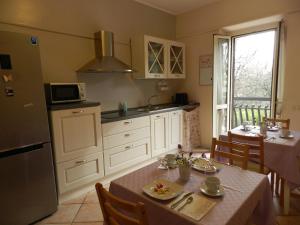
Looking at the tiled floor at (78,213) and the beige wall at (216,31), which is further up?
the beige wall at (216,31)

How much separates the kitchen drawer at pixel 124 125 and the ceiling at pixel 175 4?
6.82ft

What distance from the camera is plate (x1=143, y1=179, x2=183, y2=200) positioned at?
3.63 ft

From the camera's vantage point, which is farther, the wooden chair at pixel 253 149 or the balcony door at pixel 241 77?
A: the balcony door at pixel 241 77

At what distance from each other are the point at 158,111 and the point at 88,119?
48.3 inches

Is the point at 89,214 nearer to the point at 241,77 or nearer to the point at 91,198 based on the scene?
the point at 91,198

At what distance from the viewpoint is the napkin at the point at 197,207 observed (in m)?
0.96

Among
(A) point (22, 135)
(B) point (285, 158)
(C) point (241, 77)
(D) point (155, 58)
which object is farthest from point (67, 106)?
(C) point (241, 77)

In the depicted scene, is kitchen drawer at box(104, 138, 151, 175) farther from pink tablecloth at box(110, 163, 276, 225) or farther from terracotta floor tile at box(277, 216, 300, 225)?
terracotta floor tile at box(277, 216, 300, 225)

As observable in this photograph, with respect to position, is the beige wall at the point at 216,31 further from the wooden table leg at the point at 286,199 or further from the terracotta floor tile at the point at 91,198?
the terracotta floor tile at the point at 91,198

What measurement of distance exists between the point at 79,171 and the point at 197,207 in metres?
1.76

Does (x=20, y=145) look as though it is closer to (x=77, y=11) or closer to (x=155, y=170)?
(x=155, y=170)

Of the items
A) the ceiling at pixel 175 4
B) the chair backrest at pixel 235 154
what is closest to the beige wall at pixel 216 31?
the ceiling at pixel 175 4

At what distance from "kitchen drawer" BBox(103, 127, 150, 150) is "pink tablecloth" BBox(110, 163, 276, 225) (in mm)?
1203

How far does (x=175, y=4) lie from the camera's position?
3.65 meters
